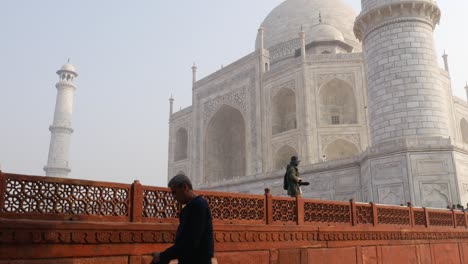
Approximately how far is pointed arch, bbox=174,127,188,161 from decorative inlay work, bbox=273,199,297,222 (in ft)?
81.2

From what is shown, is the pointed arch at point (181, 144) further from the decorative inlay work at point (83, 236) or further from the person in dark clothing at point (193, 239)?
the person in dark clothing at point (193, 239)

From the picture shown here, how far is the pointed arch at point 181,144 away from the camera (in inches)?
1184

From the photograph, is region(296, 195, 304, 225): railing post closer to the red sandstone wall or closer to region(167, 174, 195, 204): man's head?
the red sandstone wall

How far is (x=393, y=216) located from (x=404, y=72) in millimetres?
7180

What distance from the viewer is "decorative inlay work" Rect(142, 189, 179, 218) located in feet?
14.1

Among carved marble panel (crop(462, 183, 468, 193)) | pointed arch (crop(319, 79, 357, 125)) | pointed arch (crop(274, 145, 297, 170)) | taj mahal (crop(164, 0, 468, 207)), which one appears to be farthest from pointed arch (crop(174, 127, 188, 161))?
carved marble panel (crop(462, 183, 468, 193))

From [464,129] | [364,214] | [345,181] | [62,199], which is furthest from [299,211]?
[464,129]

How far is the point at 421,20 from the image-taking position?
13.3 meters

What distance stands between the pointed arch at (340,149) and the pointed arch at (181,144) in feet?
40.6

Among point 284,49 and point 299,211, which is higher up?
point 284,49

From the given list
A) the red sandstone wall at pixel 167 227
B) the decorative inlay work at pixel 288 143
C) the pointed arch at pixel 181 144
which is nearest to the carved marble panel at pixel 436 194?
the red sandstone wall at pixel 167 227

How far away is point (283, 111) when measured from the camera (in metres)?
24.0

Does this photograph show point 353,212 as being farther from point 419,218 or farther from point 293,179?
point 419,218

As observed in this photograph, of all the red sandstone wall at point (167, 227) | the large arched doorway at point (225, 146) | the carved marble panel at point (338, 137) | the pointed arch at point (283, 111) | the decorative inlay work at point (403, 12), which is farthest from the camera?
the large arched doorway at point (225, 146)
